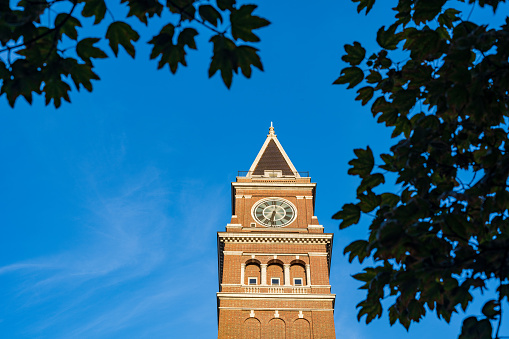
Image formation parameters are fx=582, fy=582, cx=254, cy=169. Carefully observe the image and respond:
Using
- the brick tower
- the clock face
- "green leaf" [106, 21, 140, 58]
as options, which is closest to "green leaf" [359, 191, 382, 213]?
"green leaf" [106, 21, 140, 58]

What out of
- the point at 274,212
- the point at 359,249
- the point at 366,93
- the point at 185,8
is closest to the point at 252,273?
the point at 274,212

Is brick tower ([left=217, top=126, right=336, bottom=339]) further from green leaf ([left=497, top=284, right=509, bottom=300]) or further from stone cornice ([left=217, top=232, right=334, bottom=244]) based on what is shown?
green leaf ([left=497, top=284, right=509, bottom=300])

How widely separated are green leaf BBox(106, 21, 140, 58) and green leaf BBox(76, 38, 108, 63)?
0.47 feet

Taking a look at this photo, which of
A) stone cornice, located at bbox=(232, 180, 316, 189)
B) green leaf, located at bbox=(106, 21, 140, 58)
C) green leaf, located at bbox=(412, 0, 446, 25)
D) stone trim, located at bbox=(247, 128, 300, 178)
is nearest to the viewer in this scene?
green leaf, located at bbox=(106, 21, 140, 58)

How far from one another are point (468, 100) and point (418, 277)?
184cm

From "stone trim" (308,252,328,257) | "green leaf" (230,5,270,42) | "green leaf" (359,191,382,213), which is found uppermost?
"stone trim" (308,252,328,257)

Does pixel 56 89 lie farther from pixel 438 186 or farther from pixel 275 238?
pixel 275 238

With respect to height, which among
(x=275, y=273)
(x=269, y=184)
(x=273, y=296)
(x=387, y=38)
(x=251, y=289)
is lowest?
(x=387, y=38)

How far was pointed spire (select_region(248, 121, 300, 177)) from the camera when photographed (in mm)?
54312

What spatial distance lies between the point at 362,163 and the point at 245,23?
7.47 ft

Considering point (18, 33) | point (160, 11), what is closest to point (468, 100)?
point (160, 11)

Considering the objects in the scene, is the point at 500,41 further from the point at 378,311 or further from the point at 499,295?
the point at 378,311

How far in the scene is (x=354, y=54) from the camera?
718cm

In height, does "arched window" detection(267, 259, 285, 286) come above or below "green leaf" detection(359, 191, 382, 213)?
above
